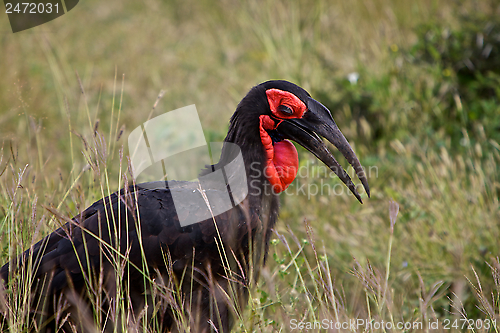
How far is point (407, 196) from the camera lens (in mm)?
2941

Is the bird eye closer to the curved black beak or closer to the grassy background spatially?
the curved black beak

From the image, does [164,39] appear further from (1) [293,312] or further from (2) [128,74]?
(1) [293,312]

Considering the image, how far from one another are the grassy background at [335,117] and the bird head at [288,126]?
404mm

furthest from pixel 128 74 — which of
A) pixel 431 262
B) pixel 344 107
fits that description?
pixel 431 262

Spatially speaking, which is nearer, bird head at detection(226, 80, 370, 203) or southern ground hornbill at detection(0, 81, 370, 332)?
southern ground hornbill at detection(0, 81, 370, 332)

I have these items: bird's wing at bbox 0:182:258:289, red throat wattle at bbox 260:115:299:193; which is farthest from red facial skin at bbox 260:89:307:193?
bird's wing at bbox 0:182:258:289

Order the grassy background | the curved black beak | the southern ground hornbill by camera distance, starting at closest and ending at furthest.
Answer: the southern ground hornbill, the curved black beak, the grassy background

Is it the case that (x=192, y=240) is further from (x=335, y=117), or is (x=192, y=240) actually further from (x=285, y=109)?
(x=335, y=117)

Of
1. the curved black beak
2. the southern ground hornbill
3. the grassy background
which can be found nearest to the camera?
the southern ground hornbill

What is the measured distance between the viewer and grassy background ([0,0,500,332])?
228 cm

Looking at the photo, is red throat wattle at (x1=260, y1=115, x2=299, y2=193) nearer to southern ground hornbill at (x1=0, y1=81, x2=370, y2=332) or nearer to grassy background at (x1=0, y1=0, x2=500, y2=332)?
southern ground hornbill at (x1=0, y1=81, x2=370, y2=332)

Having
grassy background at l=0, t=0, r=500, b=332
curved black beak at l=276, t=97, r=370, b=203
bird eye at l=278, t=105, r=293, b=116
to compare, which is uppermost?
bird eye at l=278, t=105, r=293, b=116

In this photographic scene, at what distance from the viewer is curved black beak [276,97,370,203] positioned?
2.15 metres

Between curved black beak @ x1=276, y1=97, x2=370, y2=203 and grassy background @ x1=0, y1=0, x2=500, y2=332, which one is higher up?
curved black beak @ x1=276, y1=97, x2=370, y2=203
